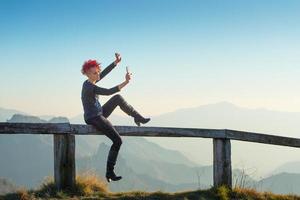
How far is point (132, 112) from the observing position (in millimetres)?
9242

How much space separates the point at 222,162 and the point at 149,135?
151 cm

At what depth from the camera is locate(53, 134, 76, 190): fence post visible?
8.94 metres

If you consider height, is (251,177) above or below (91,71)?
below

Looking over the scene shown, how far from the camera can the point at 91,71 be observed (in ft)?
28.6

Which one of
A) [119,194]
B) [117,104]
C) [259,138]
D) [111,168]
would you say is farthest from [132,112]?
[259,138]

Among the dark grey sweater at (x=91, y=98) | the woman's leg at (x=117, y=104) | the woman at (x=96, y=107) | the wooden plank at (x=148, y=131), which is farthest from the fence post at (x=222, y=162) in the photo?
the dark grey sweater at (x=91, y=98)

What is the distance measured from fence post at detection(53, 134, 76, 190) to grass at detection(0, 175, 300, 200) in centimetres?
16

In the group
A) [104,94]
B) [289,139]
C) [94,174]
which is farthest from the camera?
[94,174]

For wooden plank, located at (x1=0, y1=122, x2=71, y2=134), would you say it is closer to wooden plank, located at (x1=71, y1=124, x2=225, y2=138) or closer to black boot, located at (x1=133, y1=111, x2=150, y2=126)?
wooden plank, located at (x1=71, y1=124, x2=225, y2=138)

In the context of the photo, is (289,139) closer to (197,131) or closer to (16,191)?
(197,131)

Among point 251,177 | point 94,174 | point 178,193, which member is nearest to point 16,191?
point 94,174

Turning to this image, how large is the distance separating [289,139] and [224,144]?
1229 millimetres

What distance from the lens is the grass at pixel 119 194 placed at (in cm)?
856

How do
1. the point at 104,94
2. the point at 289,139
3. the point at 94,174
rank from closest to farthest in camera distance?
the point at 104,94, the point at 289,139, the point at 94,174
